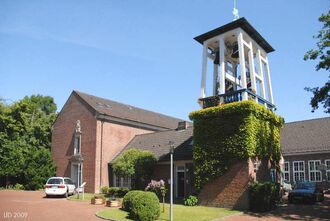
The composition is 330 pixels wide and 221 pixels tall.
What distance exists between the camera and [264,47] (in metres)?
26.7

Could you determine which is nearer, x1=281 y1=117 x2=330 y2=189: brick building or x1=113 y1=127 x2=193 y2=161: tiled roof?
x1=113 y1=127 x2=193 y2=161: tiled roof

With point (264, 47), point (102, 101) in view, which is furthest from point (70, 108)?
point (264, 47)

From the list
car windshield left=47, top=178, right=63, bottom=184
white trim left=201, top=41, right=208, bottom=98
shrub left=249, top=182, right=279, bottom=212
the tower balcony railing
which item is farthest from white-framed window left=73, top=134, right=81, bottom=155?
shrub left=249, top=182, right=279, bottom=212

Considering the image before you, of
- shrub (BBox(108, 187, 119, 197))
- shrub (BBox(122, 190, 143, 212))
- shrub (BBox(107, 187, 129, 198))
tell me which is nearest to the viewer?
shrub (BBox(122, 190, 143, 212))

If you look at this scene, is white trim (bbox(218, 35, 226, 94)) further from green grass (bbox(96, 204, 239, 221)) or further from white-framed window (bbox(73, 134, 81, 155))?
white-framed window (bbox(73, 134, 81, 155))

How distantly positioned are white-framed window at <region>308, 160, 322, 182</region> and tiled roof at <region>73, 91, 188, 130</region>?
1588 cm

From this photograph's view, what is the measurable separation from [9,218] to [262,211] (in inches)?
515

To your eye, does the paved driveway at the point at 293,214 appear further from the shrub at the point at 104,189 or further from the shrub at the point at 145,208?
the shrub at the point at 104,189

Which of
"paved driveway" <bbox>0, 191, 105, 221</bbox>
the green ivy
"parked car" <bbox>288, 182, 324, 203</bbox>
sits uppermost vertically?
the green ivy

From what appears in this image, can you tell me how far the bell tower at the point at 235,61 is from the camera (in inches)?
907

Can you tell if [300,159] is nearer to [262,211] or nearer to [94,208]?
[262,211]

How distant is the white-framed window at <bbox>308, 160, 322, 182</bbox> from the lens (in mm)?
35906

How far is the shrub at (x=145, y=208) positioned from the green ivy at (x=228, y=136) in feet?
19.6

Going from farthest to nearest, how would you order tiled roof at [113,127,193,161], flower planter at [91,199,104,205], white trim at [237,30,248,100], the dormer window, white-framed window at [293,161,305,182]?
1. white-framed window at [293,161,305,182]
2. the dormer window
3. tiled roof at [113,127,193,161]
4. flower planter at [91,199,104,205]
5. white trim at [237,30,248,100]
